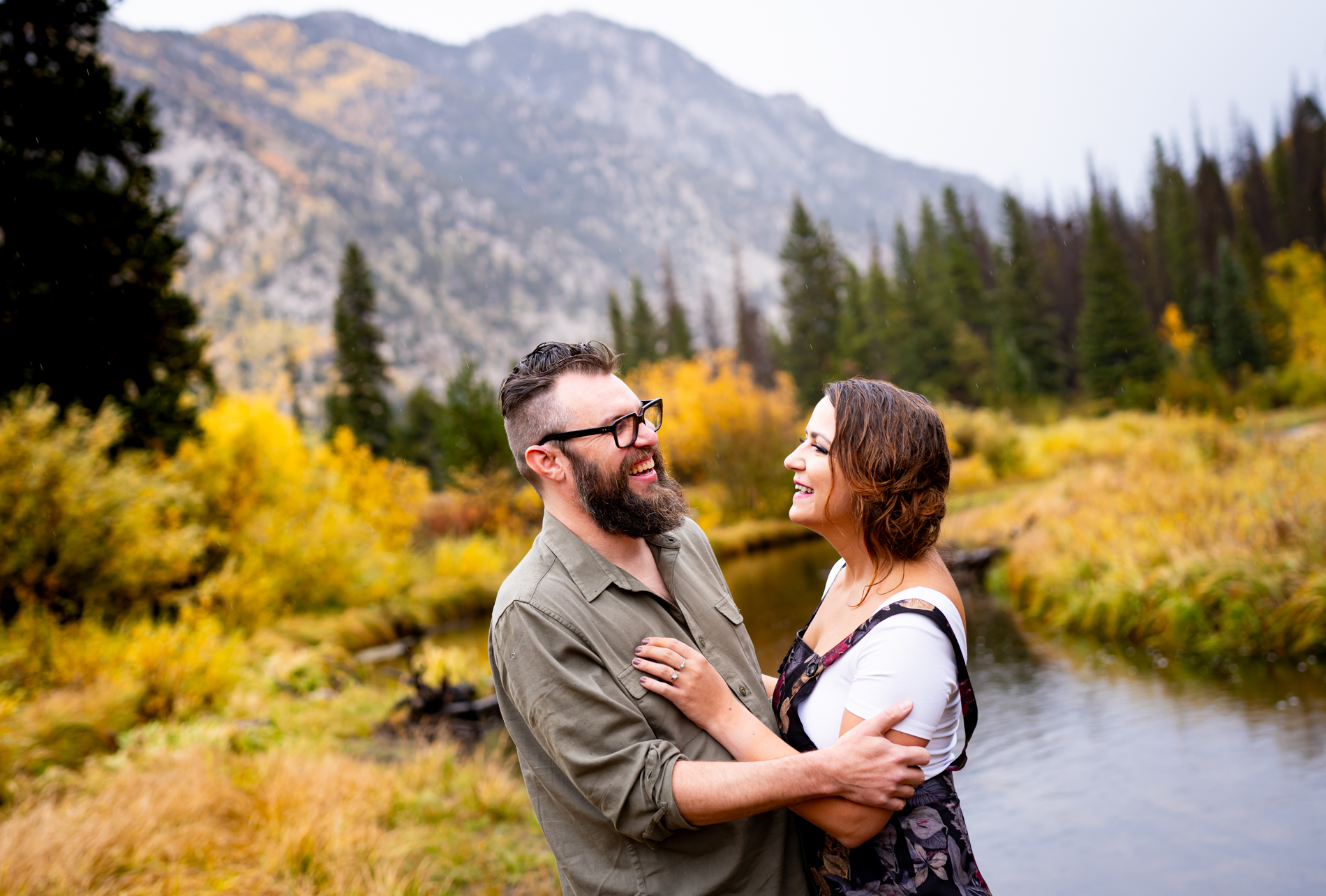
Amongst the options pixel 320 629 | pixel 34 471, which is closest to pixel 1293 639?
pixel 34 471

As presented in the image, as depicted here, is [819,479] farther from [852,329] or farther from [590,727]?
[852,329]

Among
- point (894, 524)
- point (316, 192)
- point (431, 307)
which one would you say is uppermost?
point (316, 192)

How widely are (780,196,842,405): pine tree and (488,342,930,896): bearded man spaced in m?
48.5

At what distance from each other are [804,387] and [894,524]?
49.1 metres

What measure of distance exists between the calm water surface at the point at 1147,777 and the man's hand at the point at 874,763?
407 cm

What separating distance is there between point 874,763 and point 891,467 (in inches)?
28.1

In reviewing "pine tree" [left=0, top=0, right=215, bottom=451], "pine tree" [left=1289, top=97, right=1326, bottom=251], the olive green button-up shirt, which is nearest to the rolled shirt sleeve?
the olive green button-up shirt

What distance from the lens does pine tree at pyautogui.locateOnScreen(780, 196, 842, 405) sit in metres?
50.5

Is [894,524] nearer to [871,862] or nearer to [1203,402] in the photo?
[871,862]

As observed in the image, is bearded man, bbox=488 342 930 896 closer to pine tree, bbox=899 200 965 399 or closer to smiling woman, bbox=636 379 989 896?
Answer: smiling woman, bbox=636 379 989 896

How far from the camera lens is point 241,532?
48.3ft

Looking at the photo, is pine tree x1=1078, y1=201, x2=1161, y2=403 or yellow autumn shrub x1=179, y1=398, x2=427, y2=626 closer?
yellow autumn shrub x1=179, y1=398, x2=427, y2=626

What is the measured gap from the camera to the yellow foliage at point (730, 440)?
26.1m

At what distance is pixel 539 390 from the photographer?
212 centimetres
